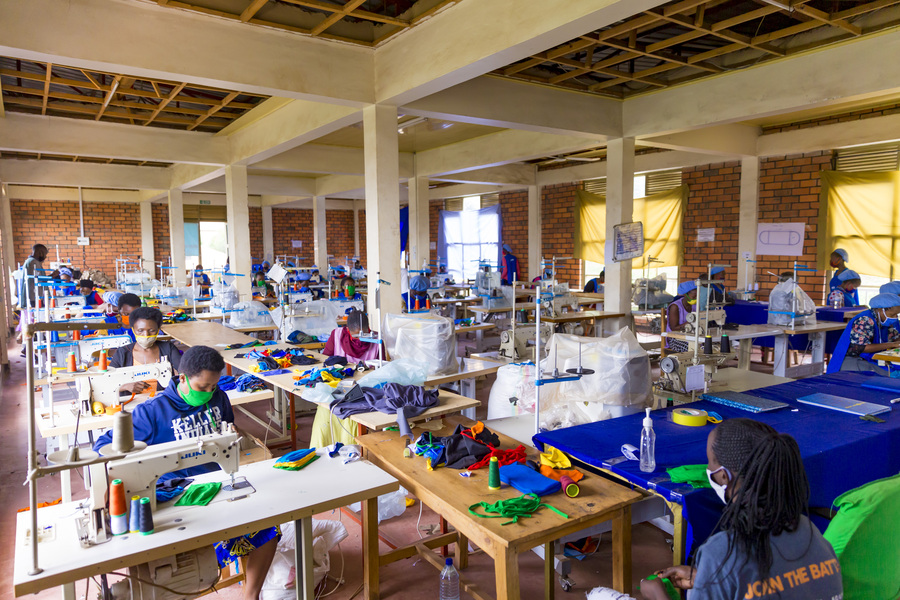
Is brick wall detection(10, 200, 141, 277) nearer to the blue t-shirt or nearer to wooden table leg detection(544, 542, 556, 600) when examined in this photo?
the blue t-shirt

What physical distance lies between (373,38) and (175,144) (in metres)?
4.34

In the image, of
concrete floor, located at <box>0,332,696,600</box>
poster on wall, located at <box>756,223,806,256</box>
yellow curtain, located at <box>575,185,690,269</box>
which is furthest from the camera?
yellow curtain, located at <box>575,185,690,269</box>

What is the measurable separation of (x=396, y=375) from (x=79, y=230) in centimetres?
1342

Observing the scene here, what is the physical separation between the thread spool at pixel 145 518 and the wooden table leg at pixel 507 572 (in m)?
1.04

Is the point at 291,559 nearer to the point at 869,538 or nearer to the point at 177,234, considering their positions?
the point at 869,538

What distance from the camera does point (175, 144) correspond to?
8086 mm

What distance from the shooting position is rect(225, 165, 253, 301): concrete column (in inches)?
316

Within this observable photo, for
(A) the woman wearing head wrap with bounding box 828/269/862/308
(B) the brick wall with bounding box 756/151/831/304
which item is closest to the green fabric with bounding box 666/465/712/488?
(A) the woman wearing head wrap with bounding box 828/269/862/308

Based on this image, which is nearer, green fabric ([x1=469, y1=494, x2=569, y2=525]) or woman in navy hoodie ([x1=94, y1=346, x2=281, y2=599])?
green fabric ([x1=469, y1=494, x2=569, y2=525])

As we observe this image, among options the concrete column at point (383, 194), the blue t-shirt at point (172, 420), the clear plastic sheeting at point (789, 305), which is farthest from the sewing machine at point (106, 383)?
the clear plastic sheeting at point (789, 305)

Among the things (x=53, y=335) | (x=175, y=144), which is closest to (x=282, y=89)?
(x=53, y=335)

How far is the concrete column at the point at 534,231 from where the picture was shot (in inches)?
480

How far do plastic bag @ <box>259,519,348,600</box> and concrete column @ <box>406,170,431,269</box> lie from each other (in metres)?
6.81

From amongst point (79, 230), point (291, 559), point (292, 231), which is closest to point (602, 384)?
Result: point (291, 559)
